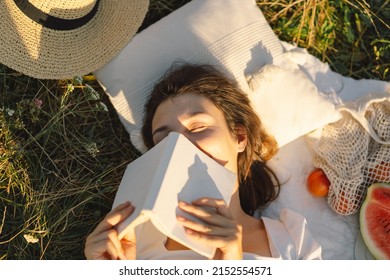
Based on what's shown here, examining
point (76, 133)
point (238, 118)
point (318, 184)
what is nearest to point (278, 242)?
point (318, 184)

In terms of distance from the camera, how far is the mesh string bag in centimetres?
326

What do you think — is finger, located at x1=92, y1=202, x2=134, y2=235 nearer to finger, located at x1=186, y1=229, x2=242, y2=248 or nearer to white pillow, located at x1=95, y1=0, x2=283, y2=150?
finger, located at x1=186, y1=229, x2=242, y2=248

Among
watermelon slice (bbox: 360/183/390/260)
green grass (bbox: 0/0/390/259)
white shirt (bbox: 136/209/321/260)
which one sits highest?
green grass (bbox: 0/0/390/259)

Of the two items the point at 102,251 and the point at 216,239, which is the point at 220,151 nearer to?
the point at 216,239

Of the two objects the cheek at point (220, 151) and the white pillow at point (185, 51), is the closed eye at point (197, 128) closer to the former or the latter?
the cheek at point (220, 151)

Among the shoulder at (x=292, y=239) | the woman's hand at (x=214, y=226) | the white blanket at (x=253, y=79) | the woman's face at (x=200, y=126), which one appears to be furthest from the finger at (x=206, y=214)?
the white blanket at (x=253, y=79)

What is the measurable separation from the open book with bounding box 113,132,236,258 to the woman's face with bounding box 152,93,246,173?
14 cm

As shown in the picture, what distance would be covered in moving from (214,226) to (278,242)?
661 millimetres

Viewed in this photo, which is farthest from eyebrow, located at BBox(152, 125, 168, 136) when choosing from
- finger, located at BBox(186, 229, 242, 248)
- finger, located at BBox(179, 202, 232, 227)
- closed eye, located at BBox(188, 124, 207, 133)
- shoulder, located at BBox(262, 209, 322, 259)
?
shoulder, located at BBox(262, 209, 322, 259)

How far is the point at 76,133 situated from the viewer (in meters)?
3.55

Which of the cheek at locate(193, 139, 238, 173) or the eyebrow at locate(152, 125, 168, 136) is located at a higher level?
the eyebrow at locate(152, 125, 168, 136)

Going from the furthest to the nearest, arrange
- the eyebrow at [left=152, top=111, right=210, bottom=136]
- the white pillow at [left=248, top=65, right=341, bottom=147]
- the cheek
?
the white pillow at [left=248, top=65, right=341, bottom=147], the eyebrow at [left=152, top=111, right=210, bottom=136], the cheek
